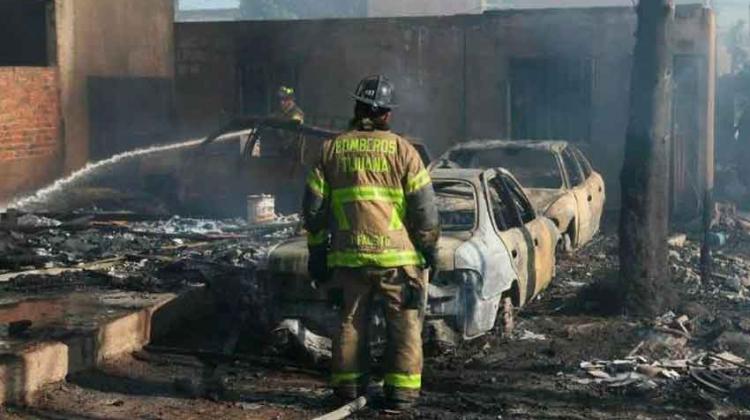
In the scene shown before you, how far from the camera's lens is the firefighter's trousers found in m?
6.55

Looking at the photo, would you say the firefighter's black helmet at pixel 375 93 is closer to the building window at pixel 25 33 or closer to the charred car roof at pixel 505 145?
the charred car roof at pixel 505 145

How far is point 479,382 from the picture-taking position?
741cm

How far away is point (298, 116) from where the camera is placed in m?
15.4

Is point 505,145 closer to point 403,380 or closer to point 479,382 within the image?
point 479,382

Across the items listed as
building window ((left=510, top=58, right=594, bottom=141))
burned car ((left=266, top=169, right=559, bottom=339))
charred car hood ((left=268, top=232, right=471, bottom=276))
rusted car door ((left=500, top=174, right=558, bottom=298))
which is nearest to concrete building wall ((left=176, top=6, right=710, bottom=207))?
building window ((left=510, top=58, right=594, bottom=141))

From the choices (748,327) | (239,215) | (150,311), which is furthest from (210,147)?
(748,327)

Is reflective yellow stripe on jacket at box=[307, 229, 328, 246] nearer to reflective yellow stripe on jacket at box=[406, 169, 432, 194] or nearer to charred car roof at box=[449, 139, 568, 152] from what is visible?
reflective yellow stripe on jacket at box=[406, 169, 432, 194]

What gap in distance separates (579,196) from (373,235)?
6.30 metres

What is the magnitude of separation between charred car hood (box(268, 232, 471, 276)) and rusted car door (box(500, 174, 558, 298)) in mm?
1327

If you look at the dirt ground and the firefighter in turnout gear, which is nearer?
the firefighter in turnout gear

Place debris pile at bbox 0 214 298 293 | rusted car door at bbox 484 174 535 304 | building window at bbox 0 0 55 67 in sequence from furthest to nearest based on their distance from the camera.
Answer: building window at bbox 0 0 55 67 < debris pile at bbox 0 214 298 293 < rusted car door at bbox 484 174 535 304

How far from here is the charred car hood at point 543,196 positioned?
1150 cm

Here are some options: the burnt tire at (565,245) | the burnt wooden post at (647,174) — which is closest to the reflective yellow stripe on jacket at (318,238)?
the burnt wooden post at (647,174)

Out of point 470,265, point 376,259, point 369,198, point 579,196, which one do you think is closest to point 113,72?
point 579,196
